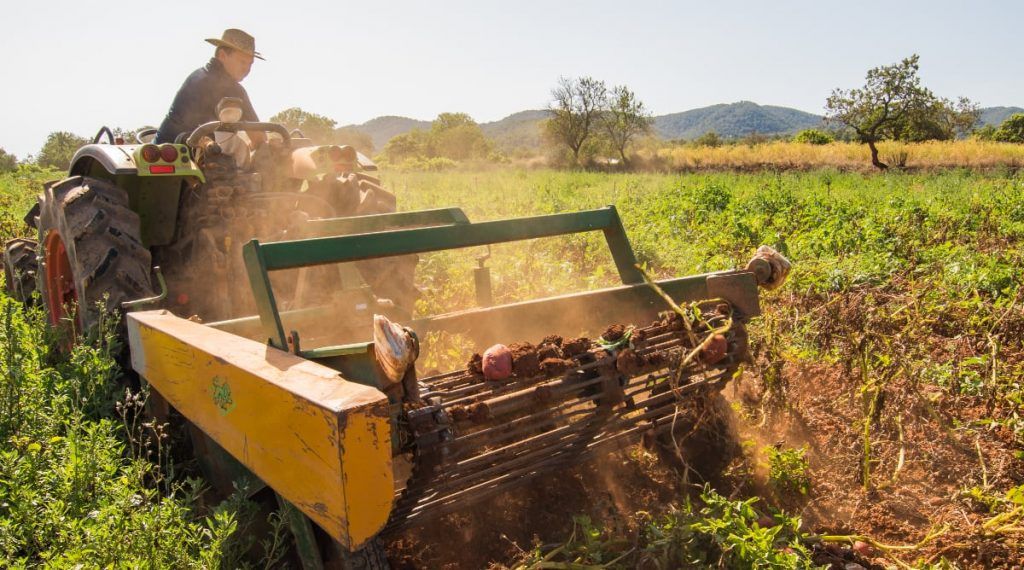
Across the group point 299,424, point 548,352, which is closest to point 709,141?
point 548,352

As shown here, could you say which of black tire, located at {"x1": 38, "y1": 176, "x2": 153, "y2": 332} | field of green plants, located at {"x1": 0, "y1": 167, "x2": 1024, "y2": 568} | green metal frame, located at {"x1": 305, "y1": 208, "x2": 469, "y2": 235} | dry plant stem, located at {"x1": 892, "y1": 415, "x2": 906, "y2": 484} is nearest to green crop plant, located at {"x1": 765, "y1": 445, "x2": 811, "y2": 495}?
field of green plants, located at {"x1": 0, "y1": 167, "x2": 1024, "y2": 568}

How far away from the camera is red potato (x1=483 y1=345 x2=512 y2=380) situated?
235cm

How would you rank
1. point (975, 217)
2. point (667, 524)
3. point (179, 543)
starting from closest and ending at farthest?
point (179, 543) → point (667, 524) → point (975, 217)

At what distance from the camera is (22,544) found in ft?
7.48

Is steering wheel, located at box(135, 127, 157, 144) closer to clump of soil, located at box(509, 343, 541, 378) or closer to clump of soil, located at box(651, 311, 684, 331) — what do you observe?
clump of soil, located at box(509, 343, 541, 378)

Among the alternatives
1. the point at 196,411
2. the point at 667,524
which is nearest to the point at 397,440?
the point at 196,411

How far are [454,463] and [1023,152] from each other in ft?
128

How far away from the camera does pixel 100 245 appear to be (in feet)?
12.0

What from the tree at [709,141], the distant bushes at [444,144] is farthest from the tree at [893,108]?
the distant bushes at [444,144]

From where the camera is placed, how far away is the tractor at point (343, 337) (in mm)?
1812

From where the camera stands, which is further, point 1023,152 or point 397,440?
point 1023,152

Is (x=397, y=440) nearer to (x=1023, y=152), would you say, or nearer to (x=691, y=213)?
(x=691, y=213)

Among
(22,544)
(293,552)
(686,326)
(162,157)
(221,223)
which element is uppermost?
(162,157)

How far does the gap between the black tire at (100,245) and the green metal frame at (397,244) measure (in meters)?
1.47
